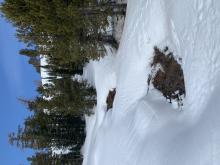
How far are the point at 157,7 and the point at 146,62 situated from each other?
2237 mm

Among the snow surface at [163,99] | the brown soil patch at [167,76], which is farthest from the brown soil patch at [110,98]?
the brown soil patch at [167,76]

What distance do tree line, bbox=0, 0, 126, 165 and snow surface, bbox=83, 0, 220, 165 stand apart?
334cm

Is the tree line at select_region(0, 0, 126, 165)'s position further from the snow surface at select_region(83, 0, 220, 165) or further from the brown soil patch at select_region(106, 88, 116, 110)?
the snow surface at select_region(83, 0, 220, 165)

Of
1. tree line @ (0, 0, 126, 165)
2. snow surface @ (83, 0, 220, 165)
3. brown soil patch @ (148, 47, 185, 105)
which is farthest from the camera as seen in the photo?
tree line @ (0, 0, 126, 165)

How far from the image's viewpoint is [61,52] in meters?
21.2

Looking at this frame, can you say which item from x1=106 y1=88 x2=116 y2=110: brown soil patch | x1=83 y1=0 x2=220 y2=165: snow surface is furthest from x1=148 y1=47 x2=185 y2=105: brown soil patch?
x1=106 y1=88 x2=116 y2=110: brown soil patch

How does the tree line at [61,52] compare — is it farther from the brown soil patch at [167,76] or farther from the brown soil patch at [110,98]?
the brown soil patch at [167,76]

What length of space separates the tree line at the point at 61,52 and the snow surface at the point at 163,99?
334cm

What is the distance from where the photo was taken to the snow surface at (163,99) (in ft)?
28.4

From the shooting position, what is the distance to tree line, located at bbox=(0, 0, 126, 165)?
1890 cm

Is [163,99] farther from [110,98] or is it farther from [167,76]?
[110,98]

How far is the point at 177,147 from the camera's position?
934cm

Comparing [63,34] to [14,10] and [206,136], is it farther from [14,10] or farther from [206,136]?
[206,136]

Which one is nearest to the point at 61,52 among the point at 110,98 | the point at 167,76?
the point at 110,98
